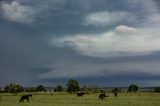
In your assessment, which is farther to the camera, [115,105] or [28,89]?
[28,89]

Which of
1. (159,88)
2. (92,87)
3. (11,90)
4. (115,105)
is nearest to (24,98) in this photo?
(115,105)

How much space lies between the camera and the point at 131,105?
1902 inches

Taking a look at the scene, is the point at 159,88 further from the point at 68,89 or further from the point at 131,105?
the point at 131,105

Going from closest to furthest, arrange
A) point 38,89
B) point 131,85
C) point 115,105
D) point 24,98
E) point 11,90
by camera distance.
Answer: point 115,105, point 24,98, point 11,90, point 131,85, point 38,89

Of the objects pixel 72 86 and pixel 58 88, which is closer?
pixel 72 86

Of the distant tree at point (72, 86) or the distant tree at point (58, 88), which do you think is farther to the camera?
the distant tree at point (58, 88)

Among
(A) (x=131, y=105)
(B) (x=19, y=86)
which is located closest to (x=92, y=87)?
(B) (x=19, y=86)

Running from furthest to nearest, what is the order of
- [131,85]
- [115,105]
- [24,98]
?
[131,85]
[24,98]
[115,105]

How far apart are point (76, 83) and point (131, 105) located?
351 ft

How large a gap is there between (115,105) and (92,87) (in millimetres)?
138417

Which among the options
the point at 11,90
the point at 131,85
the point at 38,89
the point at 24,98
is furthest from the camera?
the point at 38,89

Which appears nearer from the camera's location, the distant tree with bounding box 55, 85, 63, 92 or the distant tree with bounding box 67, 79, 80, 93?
the distant tree with bounding box 67, 79, 80, 93

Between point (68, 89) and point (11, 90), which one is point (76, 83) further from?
point (11, 90)

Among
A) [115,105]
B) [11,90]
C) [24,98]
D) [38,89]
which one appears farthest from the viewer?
[38,89]
